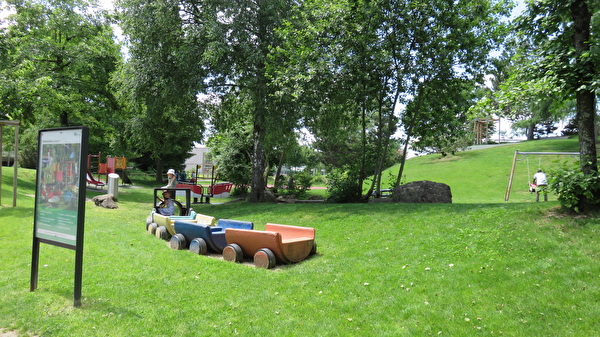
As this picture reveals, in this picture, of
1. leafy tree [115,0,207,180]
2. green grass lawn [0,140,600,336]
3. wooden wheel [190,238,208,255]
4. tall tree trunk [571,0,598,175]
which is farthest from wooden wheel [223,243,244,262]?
leafy tree [115,0,207,180]

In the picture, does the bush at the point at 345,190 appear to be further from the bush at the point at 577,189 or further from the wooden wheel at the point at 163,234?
the bush at the point at 577,189

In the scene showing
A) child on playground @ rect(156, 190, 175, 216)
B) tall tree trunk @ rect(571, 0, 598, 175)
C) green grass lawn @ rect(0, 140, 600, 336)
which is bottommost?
green grass lawn @ rect(0, 140, 600, 336)

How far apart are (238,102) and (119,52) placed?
37.0ft

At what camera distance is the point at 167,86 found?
15.7m

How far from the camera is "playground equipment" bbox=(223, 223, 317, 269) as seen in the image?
6.68 meters

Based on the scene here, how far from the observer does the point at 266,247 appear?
6.84m

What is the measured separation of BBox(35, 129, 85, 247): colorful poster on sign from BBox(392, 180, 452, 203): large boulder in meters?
11.0

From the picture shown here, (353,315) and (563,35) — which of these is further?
(563,35)

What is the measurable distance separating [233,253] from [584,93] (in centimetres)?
746

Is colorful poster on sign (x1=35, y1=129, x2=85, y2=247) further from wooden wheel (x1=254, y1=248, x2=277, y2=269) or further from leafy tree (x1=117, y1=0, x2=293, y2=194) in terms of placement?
leafy tree (x1=117, y1=0, x2=293, y2=194)

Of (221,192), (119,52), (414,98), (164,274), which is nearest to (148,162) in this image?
(119,52)

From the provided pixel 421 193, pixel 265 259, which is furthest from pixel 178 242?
pixel 421 193

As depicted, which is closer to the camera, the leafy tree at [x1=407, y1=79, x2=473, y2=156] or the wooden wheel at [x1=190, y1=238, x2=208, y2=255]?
the wooden wheel at [x1=190, y1=238, x2=208, y2=255]

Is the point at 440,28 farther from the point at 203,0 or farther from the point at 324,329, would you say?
the point at 324,329
